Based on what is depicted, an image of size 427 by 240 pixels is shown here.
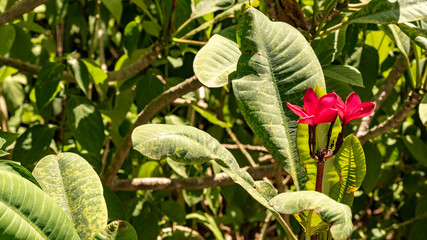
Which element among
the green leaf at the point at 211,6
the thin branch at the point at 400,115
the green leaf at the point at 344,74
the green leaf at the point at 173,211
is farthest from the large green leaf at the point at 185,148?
the green leaf at the point at 173,211

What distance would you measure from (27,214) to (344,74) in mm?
730

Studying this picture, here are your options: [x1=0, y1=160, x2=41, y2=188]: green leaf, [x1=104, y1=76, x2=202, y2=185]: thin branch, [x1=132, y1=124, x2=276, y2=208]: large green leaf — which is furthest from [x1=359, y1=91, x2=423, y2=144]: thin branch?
[x1=0, y1=160, x2=41, y2=188]: green leaf

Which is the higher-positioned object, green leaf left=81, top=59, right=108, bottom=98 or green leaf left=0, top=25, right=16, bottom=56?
green leaf left=0, top=25, right=16, bottom=56

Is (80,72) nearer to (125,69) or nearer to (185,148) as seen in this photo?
(125,69)

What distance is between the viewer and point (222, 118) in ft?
6.60

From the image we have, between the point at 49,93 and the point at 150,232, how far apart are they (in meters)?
0.47

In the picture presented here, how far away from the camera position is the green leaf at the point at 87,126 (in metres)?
1.33

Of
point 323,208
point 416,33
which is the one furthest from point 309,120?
point 416,33

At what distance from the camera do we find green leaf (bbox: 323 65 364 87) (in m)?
1.06

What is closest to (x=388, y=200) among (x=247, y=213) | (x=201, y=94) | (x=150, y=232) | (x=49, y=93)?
(x=247, y=213)

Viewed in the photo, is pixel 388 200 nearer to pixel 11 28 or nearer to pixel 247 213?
pixel 247 213

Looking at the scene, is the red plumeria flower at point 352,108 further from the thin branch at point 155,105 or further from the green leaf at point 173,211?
the green leaf at point 173,211

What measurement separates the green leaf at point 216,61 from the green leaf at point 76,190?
251 millimetres

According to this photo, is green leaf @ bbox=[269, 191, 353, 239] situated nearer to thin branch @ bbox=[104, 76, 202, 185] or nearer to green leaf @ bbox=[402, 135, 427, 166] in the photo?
thin branch @ bbox=[104, 76, 202, 185]
